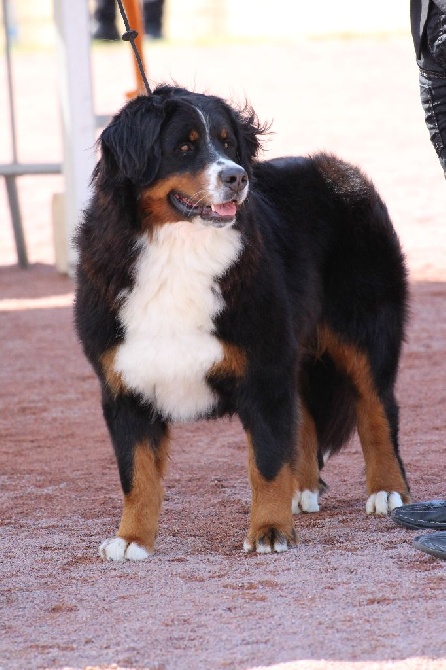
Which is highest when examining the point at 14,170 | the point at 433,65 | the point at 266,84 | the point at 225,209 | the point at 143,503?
the point at 433,65

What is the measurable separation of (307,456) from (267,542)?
955mm

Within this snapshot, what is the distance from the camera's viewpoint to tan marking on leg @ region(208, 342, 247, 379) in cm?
419

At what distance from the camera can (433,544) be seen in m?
4.01

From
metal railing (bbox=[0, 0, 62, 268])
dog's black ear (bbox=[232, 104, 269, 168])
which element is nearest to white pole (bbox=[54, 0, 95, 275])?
metal railing (bbox=[0, 0, 62, 268])

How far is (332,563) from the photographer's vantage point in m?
4.01

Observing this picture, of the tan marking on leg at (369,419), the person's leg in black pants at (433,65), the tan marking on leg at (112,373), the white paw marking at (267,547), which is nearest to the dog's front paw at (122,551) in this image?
the white paw marking at (267,547)

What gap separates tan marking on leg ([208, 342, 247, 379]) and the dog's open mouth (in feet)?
1.45

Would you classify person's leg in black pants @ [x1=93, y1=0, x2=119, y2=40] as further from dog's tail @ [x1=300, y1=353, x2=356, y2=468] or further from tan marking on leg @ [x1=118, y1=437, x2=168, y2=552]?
tan marking on leg @ [x1=118, y1=437, x2=168, y2=552]

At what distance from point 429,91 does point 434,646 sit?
6.72ft

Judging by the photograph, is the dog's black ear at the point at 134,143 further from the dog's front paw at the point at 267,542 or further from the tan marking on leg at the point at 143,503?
the dog's front paw at the point at 267,542

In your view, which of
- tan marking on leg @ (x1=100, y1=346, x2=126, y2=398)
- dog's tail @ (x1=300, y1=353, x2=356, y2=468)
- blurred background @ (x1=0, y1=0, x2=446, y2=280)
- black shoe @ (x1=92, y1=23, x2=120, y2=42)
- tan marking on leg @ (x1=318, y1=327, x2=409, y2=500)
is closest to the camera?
tan marking on leg @ (x1=100, y1=346, x2=126, y2=398)

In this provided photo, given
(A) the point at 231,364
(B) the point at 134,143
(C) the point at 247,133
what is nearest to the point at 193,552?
(A) the point at 231,364

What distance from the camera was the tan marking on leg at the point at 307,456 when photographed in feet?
16.5

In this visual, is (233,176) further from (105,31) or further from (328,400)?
(105,31)
